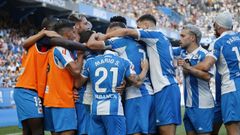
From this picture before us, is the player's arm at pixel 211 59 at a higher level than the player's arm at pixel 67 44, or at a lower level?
lower

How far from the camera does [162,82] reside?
6.57 m

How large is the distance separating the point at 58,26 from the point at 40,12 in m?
20.7

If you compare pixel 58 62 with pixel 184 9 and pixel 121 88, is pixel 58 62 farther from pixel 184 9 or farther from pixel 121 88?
pixel 184 9

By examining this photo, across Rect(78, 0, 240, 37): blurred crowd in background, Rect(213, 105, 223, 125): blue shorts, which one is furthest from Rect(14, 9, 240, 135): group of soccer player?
Rect(78, 0, 240, 37): blurred crowd in background

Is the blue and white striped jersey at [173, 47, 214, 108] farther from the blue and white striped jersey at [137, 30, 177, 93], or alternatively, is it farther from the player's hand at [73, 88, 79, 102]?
the player's hand at [73, 88, 79, 102]

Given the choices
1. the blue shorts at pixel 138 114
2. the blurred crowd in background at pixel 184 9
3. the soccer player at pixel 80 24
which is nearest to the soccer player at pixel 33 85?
the soccer player at pixel 80 24

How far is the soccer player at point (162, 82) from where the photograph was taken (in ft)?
21.5

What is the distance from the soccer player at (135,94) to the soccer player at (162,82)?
11 cm

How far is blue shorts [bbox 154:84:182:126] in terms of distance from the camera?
6527mm

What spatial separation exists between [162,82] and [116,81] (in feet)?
2.63

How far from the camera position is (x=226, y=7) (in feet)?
143

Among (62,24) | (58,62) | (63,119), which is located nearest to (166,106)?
(63,119)

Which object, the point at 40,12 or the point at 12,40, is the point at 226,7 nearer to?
the point at 40,12

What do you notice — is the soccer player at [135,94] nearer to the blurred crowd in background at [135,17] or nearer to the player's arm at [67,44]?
the player's arm at [67,44]
